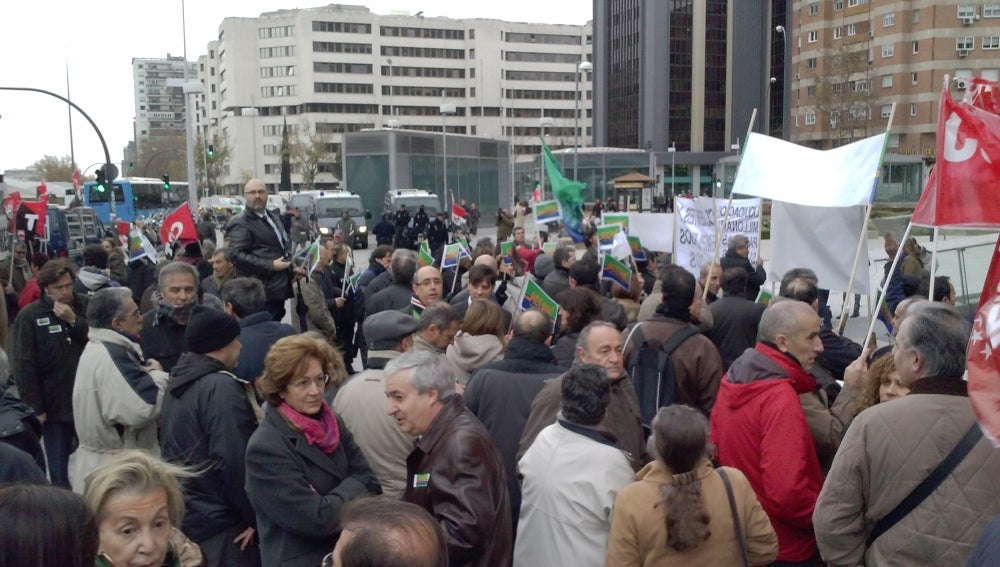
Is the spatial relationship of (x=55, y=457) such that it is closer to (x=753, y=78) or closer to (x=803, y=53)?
(x=803, y=53)

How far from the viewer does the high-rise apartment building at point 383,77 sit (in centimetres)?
11294

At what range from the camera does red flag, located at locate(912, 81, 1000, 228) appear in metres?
4.14

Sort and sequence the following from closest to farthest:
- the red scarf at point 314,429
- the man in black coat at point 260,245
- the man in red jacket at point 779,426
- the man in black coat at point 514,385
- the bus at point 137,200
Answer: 1. the red scarf at point 314,429
2. the man in red jacket at point 779,426
3. the man in black coat at point 514,385
4. the man in black coat at point 260,245
5. the bus at point 137,200

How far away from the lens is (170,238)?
12.1m

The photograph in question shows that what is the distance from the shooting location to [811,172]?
6.88 metres

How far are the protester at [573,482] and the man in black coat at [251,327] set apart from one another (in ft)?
7.26

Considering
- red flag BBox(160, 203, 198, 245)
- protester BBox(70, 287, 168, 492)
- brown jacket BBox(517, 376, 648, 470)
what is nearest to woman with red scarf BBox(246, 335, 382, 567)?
brown jacket BBox(517, 376, 648, 470)

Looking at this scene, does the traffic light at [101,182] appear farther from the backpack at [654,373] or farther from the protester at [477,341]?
the backpack at [654,373]

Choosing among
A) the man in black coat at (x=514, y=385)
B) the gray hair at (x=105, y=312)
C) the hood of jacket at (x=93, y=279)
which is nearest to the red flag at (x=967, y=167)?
the man in black coat at (x=514, y=385)

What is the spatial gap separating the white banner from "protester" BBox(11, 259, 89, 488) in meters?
6.19

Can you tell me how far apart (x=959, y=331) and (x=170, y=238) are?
1059 centimetres

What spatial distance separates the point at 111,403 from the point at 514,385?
2113 millimetres


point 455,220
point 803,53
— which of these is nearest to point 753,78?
point 803,53

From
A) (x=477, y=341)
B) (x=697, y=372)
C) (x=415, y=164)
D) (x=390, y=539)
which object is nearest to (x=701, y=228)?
(x=697, y=372)
